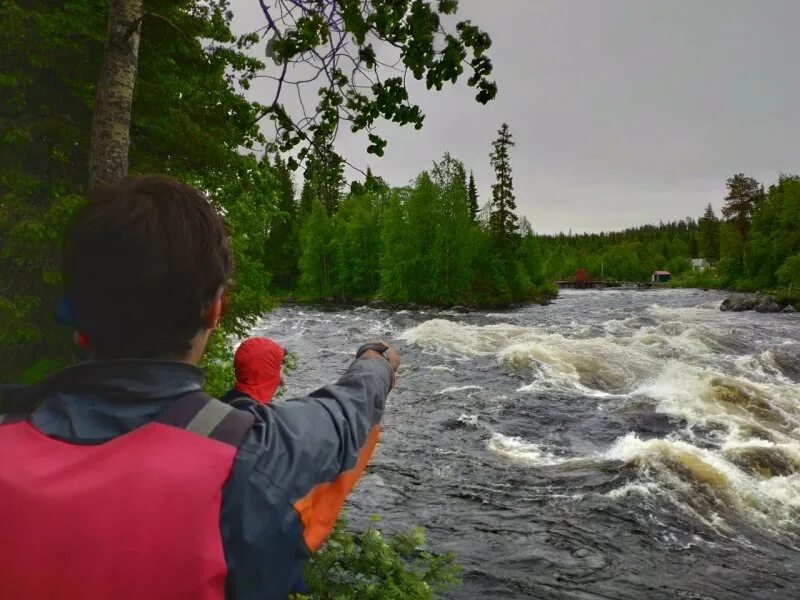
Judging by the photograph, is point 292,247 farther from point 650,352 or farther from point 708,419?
point 708,419

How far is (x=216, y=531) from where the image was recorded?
1.14 meters

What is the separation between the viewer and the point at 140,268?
130cm

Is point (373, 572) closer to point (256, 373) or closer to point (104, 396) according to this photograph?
point (256, 373)

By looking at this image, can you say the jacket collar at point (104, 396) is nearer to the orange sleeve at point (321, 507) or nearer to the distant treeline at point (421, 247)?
the orange sleeve at point (321, 507)

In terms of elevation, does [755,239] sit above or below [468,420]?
above

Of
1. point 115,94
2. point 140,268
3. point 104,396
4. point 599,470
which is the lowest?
point 599,470

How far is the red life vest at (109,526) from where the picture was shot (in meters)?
1.10

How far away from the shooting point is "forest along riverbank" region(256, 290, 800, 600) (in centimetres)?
683

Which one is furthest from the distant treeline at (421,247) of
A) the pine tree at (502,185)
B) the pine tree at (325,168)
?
the pine tree at (325,168)

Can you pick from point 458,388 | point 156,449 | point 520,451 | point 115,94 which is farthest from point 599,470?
point 156,449

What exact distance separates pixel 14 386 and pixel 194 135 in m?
7.05

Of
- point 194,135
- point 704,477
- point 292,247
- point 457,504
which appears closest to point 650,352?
point 704,477

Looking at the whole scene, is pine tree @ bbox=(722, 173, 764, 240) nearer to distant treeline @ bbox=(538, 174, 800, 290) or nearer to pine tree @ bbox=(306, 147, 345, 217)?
distant treeline @ bbox=(538, 174, 800, 290)

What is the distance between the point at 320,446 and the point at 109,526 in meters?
0.47
